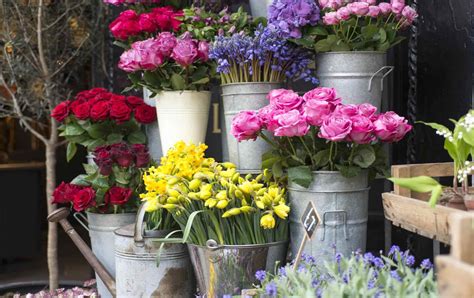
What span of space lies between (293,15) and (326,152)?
45 centimetres

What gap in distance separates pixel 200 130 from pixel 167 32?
1.26ft

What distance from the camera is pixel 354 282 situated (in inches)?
56.9

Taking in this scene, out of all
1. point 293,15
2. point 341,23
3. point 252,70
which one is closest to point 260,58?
point 252,70

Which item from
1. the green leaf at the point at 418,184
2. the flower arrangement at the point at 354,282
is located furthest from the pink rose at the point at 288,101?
the green leaf at the point at 418,184

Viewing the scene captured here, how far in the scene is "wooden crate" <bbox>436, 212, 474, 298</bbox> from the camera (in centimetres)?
96

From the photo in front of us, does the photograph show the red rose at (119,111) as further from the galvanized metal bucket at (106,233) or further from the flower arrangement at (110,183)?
the galvanized metal bucket at (106,233)

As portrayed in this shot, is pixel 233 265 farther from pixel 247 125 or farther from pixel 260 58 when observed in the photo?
pixel 260 58

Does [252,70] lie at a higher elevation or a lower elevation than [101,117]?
higher

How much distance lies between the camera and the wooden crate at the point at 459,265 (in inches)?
37.8

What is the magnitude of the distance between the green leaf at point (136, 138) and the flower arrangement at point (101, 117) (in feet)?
0.08

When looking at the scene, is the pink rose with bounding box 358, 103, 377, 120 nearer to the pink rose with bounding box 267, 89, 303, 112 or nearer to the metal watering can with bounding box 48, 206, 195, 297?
the pink rose with bounding box 267, 89, 303, 112

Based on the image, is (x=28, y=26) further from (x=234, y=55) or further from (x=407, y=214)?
(x=407, y=214)

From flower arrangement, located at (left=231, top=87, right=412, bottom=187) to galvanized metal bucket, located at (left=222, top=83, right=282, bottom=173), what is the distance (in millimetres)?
227

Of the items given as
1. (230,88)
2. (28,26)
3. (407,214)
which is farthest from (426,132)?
(28,26)
